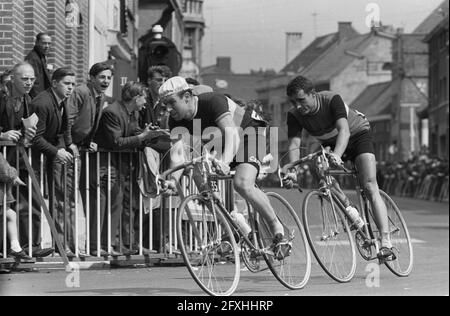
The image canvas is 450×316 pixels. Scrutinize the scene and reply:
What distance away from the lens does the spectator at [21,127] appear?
11523 millimetres

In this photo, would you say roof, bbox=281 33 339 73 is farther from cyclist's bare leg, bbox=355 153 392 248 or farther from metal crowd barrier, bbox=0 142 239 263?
cyclist's bare leg, bbox=355 153 392 248

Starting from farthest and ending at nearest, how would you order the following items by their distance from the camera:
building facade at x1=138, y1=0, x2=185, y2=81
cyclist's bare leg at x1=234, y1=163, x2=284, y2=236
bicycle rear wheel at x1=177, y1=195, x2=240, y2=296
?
building facade at x1=138, y1=0, x2=185, y2=81 < cyclist's bare leg at x1=234, y1=163, x2=284, y2=236 < bicycle rear wheel at x1=177, y1=195, x2=240, y2=296

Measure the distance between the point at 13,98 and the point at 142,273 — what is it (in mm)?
1990

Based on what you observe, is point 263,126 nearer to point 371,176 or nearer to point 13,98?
point 371,176

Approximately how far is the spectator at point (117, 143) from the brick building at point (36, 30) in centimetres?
142

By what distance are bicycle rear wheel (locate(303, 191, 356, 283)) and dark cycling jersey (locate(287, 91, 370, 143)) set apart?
0.51 m

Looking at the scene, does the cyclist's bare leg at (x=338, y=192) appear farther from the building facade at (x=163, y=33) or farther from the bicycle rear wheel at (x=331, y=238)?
the building facade at (x=163, y=33)

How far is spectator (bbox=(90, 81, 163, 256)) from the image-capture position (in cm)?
1234

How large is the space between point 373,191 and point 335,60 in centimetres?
11424

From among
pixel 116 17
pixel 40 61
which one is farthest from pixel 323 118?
pixel 116 17

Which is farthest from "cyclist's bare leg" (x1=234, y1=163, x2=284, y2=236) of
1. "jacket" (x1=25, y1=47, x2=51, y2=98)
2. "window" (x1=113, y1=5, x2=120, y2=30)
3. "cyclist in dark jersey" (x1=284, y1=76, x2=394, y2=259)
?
"window" (x1=113, y1=5, x2=120, y2=30)

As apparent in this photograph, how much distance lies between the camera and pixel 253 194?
9.68 m
